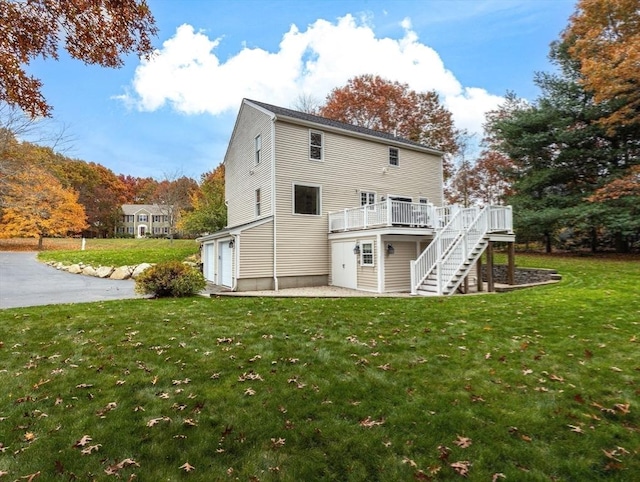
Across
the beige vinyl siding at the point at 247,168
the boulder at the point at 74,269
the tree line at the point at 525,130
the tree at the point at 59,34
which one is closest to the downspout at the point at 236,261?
the beige vinyl siding at the point at 247,168

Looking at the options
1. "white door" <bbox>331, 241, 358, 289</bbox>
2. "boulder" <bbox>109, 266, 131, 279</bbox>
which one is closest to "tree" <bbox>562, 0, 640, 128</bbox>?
"white door" <bbox>331, 241, 358, 289</bbox>

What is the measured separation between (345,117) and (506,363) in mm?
27305

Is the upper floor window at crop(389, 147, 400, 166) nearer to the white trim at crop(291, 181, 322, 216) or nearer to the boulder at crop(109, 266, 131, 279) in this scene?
the white trim at crop(291, 181, 322, 216)

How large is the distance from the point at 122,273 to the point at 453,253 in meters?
15.2

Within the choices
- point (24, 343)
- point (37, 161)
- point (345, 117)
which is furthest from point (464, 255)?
point (345, 117)

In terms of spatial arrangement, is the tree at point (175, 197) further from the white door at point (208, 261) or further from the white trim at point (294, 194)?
the white trim at point (294, 194)

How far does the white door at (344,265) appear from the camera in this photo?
13719 millimetres

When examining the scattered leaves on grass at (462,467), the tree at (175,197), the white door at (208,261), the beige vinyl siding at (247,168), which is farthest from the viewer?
the tree at (175,197)

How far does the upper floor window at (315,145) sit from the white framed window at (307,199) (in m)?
1.36

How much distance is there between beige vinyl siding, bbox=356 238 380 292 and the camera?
12.8 m

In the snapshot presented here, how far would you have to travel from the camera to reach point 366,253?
43.5 feet

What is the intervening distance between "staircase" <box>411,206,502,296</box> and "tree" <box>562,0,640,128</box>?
23.0 ft

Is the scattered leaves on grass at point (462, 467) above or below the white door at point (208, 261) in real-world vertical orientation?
below

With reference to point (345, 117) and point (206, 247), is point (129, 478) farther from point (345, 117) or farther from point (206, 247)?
point (345, 117)
